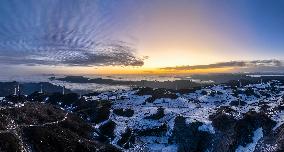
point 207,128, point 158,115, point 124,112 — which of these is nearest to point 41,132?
point 207,128

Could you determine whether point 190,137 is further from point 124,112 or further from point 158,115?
point 124,112

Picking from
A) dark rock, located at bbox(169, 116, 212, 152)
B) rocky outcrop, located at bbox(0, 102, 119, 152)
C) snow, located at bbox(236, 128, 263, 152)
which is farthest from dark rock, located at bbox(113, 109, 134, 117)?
snow, located at bbox(236, 128, 263, 152)

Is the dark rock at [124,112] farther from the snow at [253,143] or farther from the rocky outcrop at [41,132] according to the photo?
the snow at [253,143]

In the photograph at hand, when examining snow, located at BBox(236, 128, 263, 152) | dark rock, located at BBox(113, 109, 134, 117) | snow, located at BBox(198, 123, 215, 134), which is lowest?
snow, located at BBox(236, 128, 263, 152)

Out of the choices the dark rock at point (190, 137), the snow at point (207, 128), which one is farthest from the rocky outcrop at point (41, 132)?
the snow at point (207, 128)

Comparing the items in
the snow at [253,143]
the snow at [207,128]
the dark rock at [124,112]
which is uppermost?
the dark rock at [124,112]

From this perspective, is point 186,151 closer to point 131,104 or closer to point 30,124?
point 30,124

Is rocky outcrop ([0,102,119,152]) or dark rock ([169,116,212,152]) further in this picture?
dark rock ([169,116,212,152])

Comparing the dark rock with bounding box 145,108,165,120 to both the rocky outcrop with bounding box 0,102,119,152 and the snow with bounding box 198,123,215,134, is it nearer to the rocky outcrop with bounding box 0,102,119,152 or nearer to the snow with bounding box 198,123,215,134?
the rocky outcrop with bounding box 0,102,119,152

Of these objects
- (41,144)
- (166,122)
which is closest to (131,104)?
(166,122)

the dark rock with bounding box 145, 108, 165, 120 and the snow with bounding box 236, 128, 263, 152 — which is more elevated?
the dark rock with bounding box 145, 108, 165, 120

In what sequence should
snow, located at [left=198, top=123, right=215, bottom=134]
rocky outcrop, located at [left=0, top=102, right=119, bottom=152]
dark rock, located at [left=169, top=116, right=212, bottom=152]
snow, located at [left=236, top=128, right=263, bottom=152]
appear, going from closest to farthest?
rocky outcrop, located at [left=0, top=102, right=119, bottom=152], snow, located at [left=236, top=128, right=263, bottom=152], dark rock, located at [left=169, top=116, right=212, bottom=152], snow, located at [left=198, top=123, right=215, bottom=134]
